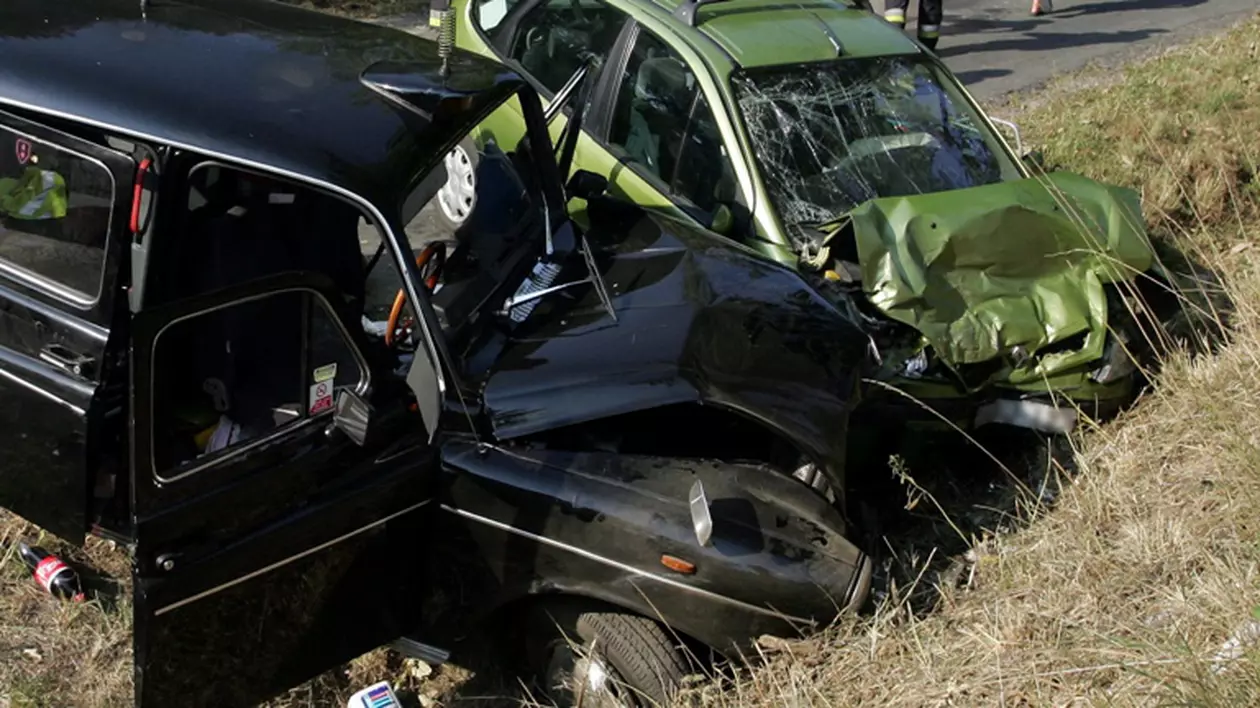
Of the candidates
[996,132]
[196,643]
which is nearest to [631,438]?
[196,643]

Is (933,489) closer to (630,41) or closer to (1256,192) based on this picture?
(630,41)

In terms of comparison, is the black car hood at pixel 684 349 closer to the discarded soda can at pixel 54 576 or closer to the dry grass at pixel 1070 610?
the dry grass at pixel 1070 610

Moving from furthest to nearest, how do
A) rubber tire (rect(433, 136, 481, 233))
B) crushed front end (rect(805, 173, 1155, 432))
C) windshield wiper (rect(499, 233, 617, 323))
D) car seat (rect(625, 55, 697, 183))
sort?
car seat (rect(625, 55, 697, 183)), crushed front end (rect(805, 173, 1155, 432)), rubber tire (rect(433, 136, 481, 233)), windshield wiper (rect(499, 233, 617, 323))

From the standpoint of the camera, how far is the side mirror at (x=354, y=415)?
10.2 feet

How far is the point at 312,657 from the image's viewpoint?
3.22 m

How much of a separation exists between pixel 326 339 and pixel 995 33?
1000cm

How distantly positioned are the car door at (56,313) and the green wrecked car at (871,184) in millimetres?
1070

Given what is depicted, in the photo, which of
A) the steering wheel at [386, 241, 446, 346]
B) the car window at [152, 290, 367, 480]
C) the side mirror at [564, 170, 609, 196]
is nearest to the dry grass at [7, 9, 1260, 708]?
the car window at [152, 290, 367, 480]

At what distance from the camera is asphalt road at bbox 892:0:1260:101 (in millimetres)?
10430

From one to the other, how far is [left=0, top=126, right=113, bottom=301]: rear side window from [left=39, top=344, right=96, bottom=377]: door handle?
6.3 inches

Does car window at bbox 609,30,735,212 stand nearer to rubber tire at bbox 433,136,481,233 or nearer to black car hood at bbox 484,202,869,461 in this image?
black car hood at bbox 484,202,869,461

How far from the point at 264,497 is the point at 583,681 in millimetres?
1078

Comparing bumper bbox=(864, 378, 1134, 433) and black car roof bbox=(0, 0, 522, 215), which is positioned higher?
black car roof bbox=(0, 0, 522, 215)

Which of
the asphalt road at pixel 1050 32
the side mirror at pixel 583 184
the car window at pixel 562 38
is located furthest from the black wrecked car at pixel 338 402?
the asphalt road at pixel 1050 32
